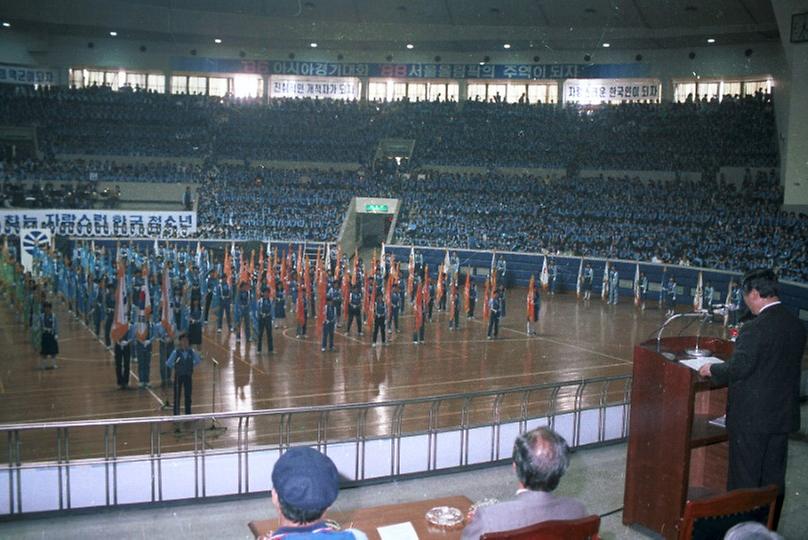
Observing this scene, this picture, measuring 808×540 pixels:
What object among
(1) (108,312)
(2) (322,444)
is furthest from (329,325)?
(2) (322,444)

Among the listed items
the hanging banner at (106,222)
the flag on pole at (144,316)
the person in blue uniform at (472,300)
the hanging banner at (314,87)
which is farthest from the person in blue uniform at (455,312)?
the hanging banner at (314,87)

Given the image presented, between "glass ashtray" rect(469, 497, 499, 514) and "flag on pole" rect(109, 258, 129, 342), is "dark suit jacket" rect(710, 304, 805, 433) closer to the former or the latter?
"glass ashtray" rect(469, 497, 499, 514)

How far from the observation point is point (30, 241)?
92.7 ft

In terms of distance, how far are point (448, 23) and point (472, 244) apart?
1301 centimetres

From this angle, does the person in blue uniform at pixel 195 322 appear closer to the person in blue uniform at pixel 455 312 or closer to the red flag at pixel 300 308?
the red flag at pixel 300 308

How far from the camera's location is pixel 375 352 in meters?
18.3

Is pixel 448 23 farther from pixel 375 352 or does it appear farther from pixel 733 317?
pixel 375 352

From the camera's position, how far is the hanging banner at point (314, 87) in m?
44.6

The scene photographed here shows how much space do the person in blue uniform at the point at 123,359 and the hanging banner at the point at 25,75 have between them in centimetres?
3111

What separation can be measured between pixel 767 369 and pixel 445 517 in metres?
2.18

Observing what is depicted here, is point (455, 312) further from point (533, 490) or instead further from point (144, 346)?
point (533, 490)

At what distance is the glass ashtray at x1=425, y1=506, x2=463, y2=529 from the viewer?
4098mm

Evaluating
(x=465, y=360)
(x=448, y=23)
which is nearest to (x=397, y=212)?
(x=448, y=23)

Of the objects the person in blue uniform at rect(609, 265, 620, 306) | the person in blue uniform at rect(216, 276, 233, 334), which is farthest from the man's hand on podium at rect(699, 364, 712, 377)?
the person in blue uniform at rect(609, 265, 620, 306)
